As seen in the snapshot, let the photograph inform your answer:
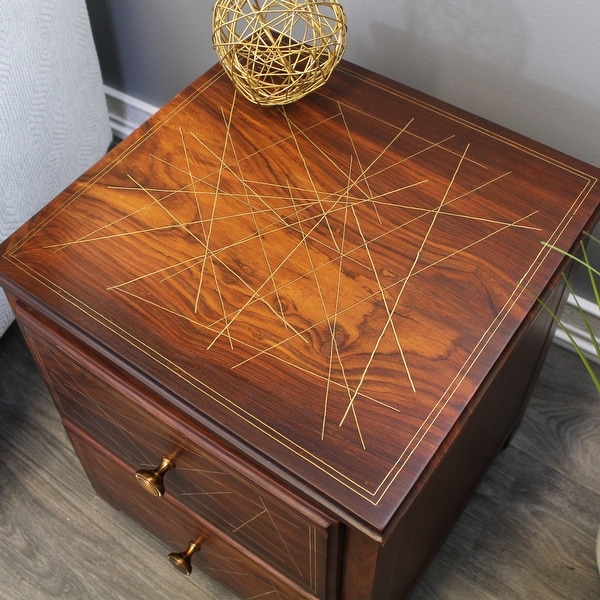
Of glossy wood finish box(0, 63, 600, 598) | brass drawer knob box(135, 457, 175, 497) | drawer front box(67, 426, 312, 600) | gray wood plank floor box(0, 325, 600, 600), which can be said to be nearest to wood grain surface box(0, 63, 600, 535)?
glossy wood finish box(0, 63, 600, 598)

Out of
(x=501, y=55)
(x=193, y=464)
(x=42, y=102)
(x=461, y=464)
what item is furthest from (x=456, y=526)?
(x=42, y=102)

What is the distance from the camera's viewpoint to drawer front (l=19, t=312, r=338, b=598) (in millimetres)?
658

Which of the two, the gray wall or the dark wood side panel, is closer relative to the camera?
the dark wood side panel

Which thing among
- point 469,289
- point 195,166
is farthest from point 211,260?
point 469,289

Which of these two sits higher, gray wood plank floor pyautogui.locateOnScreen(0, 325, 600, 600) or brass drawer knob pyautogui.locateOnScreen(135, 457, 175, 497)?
brass drawer knob pyautogui.locateOnScreen(135, 457, 175, 497)

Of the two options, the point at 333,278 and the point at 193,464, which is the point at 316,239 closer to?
the point at 333,278

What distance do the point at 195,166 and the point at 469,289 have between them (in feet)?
0.94

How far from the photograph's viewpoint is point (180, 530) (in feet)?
2.97

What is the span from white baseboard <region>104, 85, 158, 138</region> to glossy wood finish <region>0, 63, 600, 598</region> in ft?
1.68

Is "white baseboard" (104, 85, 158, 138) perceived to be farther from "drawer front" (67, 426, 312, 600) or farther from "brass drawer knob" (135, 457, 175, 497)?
"brass drawer knob" (135, 457, 175, 497)

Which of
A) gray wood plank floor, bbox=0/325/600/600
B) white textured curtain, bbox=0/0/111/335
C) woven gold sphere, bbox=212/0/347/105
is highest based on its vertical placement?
woven gold sphere, bbox=212/0/347/105

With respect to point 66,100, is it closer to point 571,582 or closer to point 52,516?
point 52,516

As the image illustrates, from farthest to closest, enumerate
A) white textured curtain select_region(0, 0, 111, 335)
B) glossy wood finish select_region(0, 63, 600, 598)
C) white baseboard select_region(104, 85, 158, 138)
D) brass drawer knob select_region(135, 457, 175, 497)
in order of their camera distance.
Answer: white baseboard select_region(104, 85, 158, 138) → white textured curtain select_region(0, 0, 111, 335) → brass drawer knob select_region(135, 457, 175, 497) → glossy wood finish select_region(0, 63, 600, 598)

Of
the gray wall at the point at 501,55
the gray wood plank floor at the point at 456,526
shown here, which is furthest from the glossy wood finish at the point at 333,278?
the gray wood plank floor at the point at 456,526
